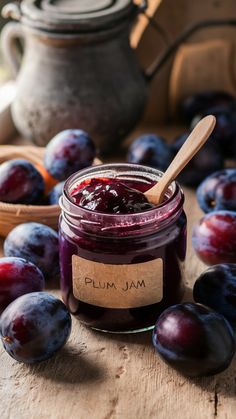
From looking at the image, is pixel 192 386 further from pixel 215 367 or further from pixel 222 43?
pixel 222 43

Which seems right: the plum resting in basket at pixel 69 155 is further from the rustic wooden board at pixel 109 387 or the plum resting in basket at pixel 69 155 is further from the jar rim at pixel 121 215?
the rustic wooden board at pixel 109 387

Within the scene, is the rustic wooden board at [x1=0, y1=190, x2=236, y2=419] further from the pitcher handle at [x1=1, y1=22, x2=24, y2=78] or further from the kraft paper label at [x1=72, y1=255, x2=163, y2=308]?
the pitcher handle at [x1=1, y1=22, x2=24, y2=78]

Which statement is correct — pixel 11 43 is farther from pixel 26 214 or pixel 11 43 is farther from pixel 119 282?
pixel 119 282

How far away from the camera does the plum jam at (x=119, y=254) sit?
86cm

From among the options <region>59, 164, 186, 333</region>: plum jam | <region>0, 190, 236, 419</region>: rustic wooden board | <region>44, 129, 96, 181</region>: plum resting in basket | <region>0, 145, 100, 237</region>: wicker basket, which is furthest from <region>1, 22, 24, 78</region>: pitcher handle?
<region>0, 190, 236, 419</region>: rustic wooden board

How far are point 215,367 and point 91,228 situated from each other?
22cm

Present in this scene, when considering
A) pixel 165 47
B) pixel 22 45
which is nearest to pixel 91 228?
pixel 165 47

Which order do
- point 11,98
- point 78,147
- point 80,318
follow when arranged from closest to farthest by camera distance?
point 80,318, point 78,147, point 11,98

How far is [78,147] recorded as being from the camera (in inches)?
45.5

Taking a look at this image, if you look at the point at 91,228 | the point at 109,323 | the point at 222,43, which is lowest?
the point at 222,43

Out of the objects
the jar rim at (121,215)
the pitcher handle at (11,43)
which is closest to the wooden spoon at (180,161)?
the jar rim at (121,215)

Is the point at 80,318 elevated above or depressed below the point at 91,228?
→ below

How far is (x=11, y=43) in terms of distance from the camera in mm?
1444

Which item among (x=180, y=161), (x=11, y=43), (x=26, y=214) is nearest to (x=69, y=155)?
(x=26, y=214)
